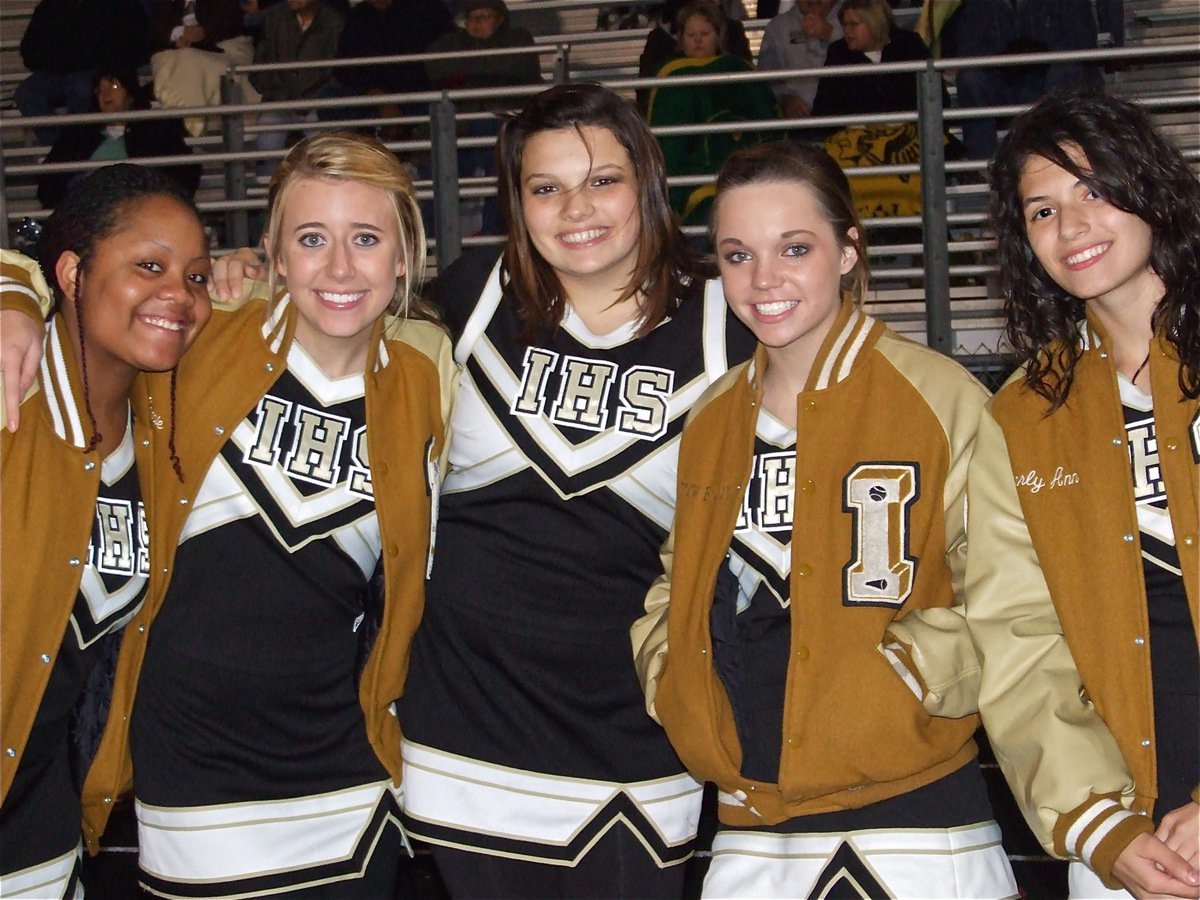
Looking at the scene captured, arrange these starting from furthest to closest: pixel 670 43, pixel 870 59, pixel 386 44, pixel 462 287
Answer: pixel 386 44 → pixel 670 43 → pixel 870 59 → pixel 462 287

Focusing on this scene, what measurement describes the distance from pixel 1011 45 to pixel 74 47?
15.6 ft

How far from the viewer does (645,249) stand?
270cm

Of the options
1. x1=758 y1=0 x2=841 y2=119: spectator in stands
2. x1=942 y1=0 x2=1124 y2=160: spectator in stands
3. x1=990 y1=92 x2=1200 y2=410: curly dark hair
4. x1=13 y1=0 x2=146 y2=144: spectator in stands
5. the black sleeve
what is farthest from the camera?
x1=13 y1=0 x2=146 y2=144: spectator in stands

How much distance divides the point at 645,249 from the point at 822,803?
A: 1.05m

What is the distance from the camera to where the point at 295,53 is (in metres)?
7.64

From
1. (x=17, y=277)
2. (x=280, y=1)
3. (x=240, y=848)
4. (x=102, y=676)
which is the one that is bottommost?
(x=240, y=848)

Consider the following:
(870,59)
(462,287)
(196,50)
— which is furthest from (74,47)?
(462,287)

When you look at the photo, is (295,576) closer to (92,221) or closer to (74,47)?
(92,221)

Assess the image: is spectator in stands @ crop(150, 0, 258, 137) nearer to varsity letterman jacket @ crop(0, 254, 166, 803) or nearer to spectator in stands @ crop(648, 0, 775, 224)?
spectator in stands @ crop(648, 0, 775, 224)

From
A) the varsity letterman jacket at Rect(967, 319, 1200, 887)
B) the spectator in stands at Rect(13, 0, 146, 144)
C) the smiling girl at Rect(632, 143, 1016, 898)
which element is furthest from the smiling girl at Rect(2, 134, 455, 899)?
the spectator in stands at Rect(13, 0, 146, 144)

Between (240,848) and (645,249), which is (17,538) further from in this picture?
(645,249)

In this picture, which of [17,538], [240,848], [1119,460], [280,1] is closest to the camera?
[1119,460]

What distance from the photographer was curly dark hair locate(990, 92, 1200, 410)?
2.23 m

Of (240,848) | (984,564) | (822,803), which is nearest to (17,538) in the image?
(240,848)
